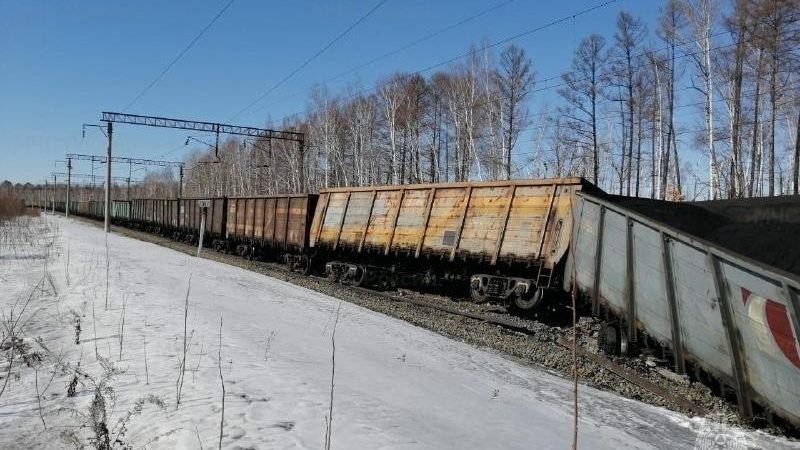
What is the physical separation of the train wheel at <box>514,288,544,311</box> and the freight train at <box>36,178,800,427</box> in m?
0.03

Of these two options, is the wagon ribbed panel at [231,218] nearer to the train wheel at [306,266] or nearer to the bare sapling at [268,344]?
the train wheel at [306,266]

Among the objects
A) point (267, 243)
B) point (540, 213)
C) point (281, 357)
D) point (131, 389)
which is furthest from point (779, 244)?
point (267, 243)

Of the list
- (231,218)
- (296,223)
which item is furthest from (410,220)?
(231,218)

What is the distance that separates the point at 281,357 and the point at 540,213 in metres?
6.70

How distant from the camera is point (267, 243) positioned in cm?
2145

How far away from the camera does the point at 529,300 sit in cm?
1095

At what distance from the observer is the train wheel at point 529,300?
10.7 metres

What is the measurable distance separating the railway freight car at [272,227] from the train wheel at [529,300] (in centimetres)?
928

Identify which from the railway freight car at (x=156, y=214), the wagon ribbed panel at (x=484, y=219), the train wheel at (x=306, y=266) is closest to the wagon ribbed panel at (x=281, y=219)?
the train wheel at (x=306, y=266)

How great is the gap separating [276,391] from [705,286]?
453 centimetres

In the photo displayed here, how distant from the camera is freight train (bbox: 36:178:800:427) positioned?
16.4 feet

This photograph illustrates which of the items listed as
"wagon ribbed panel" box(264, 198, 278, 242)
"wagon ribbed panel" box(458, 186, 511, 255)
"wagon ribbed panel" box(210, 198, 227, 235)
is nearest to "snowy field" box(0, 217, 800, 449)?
"wagon ribbed panel" box(458, 186, 511, 255)

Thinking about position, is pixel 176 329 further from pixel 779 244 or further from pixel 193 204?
pixel 193 204

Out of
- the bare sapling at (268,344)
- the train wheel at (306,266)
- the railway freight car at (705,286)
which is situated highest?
the railway freight car at (705,286)
